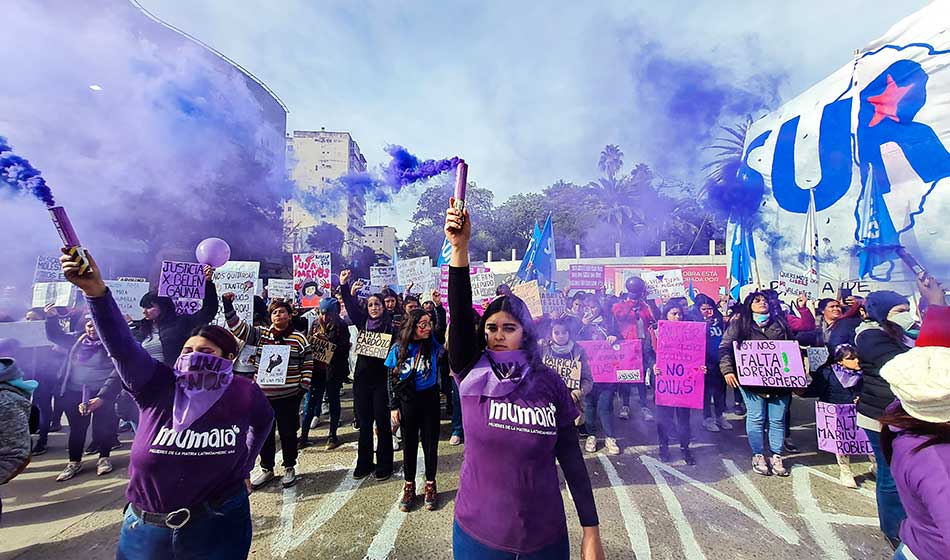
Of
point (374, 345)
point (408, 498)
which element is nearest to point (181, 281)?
point (374, 345)

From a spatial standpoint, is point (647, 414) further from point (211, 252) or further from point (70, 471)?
point (70, 471)

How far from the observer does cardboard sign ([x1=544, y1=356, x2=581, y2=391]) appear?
494cm

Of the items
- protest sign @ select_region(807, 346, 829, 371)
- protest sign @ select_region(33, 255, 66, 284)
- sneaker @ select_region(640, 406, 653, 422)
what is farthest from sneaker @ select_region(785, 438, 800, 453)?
protest sign @ select_region(33, 255, 66, 284)

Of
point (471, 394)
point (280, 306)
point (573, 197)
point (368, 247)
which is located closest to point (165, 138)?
point (280, 306)

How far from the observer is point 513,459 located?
1745 mm

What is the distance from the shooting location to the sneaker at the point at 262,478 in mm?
4414

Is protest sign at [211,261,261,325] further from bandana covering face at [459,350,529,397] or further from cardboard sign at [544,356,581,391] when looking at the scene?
bandana covering face at [459,350,529,397]

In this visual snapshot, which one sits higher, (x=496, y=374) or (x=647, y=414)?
(x=496, y=374)

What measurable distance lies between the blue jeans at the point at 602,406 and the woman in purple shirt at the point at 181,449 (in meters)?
4.64

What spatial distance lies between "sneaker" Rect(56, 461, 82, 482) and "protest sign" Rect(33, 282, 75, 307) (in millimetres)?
3835

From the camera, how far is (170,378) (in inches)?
80.3

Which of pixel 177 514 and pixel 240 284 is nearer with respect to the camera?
pixel 177 514

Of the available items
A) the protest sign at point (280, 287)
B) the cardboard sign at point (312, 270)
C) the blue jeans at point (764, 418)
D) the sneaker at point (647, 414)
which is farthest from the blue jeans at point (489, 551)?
the protest sign at point (280, 287)

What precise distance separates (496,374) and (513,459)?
370 mm
